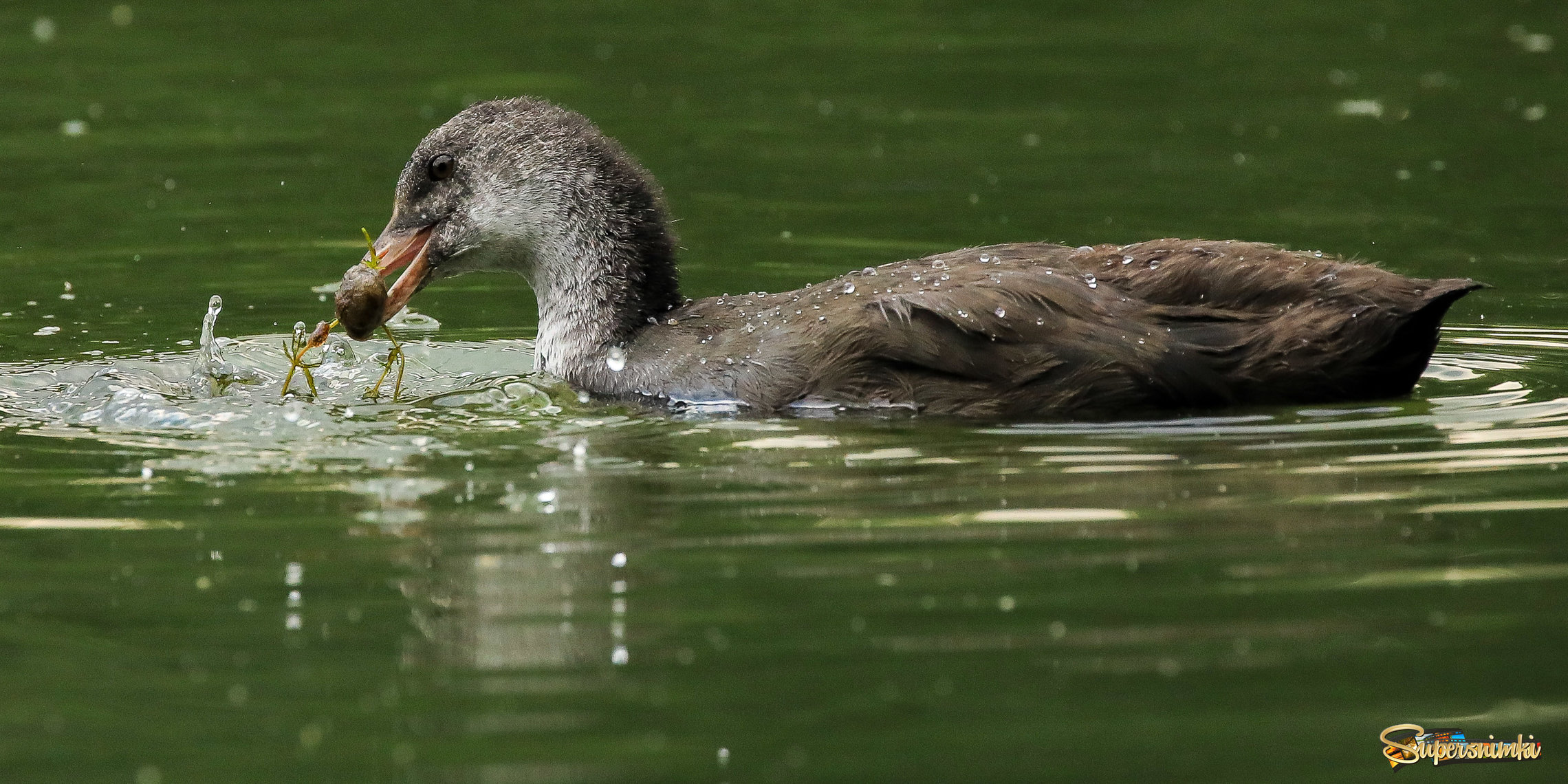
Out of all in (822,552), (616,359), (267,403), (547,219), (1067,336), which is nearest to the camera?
(822,552)

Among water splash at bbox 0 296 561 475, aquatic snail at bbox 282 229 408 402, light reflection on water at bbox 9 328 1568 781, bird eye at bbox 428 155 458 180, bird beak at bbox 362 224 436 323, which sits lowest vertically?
light reflection on water at bbox 9 328 1568 781

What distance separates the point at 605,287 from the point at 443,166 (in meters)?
0.90

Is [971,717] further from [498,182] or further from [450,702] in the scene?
[498,182]

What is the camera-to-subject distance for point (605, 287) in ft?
29.2

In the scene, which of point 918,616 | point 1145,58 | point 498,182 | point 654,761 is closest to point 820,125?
point 1145,58

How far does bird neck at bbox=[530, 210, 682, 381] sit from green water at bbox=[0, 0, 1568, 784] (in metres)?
0.26

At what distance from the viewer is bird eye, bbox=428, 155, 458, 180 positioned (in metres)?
9.07

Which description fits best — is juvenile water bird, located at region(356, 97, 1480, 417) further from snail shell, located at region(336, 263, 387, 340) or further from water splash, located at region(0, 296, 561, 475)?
snail shell, located at region(336, 263, 387, 340)

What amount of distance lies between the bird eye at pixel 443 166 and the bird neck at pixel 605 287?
525 millimetres

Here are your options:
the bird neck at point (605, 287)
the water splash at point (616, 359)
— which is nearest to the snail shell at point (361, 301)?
the bird neck at point (605, 287)

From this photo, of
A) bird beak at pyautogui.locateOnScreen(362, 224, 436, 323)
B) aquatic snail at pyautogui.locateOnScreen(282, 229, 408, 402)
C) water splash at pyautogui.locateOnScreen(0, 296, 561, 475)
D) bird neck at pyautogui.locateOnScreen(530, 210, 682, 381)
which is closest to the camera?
water splash at pyautogui.locateOnScreen(0, 296, 561, 475)

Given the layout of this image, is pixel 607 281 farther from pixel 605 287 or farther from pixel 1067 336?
pixel 1067 336

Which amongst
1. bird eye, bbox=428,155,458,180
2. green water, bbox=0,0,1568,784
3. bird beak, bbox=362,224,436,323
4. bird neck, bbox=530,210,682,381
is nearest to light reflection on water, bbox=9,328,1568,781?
green water, bbox=0,0,1568,784

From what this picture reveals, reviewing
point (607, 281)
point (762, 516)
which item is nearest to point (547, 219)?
point (607, 281)
